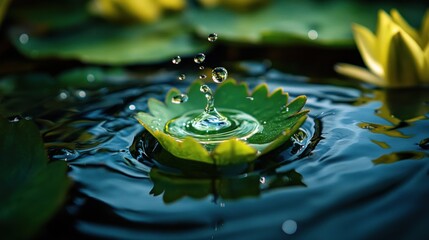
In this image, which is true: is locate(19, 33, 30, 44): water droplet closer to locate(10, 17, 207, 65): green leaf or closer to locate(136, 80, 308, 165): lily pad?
locate(10, 17, 207, 65): green leaf

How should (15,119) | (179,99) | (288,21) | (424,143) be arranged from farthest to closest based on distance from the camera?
(288,21) → (15,119) → (179,99) → (424,143)

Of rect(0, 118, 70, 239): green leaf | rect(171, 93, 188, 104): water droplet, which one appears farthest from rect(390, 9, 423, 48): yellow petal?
rect(0, 118, 70, 239): green leaf

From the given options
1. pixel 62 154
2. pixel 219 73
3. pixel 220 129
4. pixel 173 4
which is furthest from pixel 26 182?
pixel 173 4

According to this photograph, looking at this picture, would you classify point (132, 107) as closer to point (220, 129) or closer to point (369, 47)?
point (220, 129)

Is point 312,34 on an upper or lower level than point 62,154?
upper

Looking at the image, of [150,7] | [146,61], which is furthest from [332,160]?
[150,7]

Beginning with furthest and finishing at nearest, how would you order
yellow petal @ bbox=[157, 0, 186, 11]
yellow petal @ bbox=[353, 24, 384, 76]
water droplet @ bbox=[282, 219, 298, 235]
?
yellow petal @ bbox=[157, 0, 186, 11] < yellow petal @ bbox=[353, 24, 384, 76] < water droplet @ bbox=[282, 219, 298, 235]
